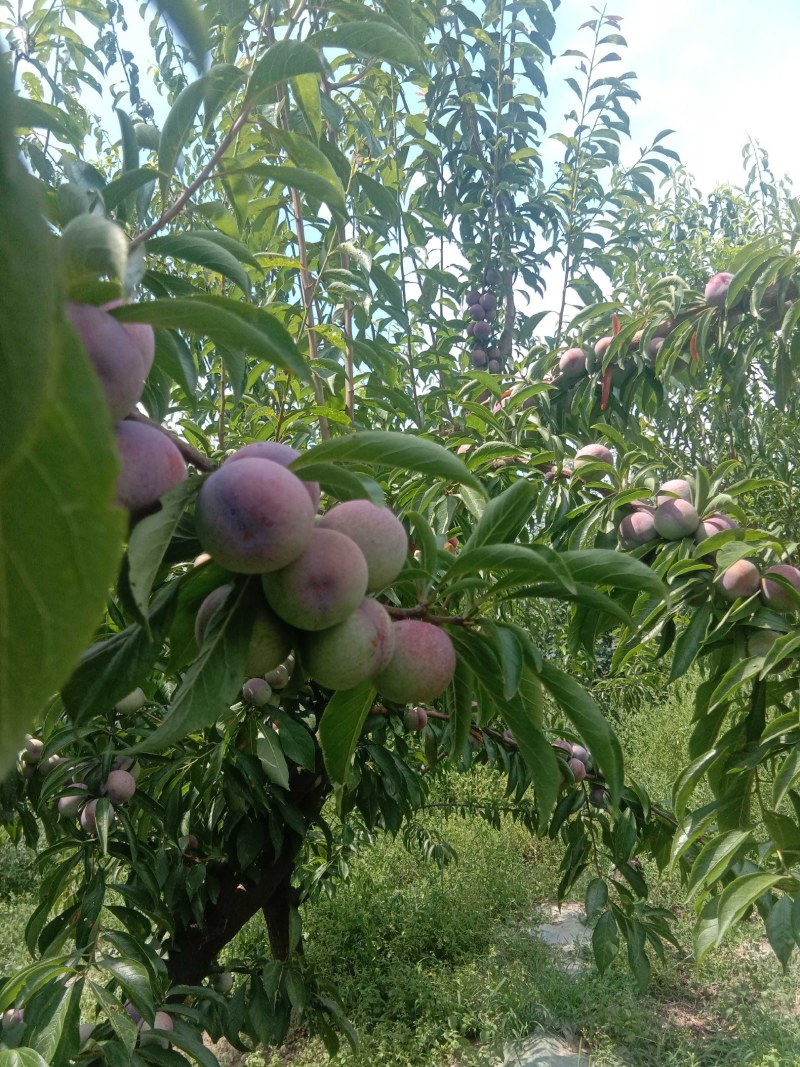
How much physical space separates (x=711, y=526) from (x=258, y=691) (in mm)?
939

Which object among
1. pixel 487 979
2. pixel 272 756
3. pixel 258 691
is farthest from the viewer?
pixel 487 979

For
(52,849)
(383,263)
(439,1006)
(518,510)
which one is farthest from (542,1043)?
(518,510)

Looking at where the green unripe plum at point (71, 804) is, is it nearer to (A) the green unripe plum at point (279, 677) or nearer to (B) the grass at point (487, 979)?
(A) the green unripe plum at point (279, 677)

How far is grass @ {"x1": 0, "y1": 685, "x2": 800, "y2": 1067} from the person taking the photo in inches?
114

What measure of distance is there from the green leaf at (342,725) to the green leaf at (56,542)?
0.42 metres

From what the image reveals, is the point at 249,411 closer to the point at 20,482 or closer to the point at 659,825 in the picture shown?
the point at 659,825

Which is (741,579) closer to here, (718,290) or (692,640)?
(692,640)

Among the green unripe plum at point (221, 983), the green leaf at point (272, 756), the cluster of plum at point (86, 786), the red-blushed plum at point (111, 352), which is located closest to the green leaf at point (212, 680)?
the red-blushed plum at point (111, 352)

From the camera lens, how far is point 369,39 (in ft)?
2.79

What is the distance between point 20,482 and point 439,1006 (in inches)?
143

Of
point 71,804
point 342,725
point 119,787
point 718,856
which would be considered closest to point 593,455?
point 718,856

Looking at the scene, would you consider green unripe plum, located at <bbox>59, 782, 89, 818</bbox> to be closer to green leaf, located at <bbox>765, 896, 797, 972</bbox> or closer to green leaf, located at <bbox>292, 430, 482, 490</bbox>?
green leaf, located at <bbox>765, 896, 797, 972</bbox>

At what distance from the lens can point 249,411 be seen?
6.06ft

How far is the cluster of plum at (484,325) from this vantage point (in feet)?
9.46
